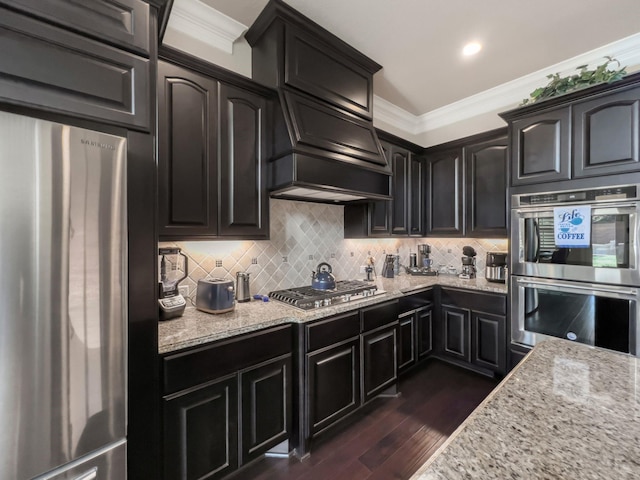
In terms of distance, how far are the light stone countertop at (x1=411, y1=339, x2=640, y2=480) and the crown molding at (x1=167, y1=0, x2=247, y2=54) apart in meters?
2.54

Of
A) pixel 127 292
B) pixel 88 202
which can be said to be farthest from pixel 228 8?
pixel 127 292

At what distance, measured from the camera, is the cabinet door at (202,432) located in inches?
50.8

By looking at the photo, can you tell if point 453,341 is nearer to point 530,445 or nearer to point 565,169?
point 565,169

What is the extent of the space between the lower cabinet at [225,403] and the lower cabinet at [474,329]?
1.91 metres

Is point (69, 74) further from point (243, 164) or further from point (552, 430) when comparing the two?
point (552, 430)

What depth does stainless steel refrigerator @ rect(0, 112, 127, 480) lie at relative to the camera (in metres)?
0.85

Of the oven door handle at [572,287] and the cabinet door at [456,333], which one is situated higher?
the oven door handle at [572,287]

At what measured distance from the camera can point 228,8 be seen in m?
1.86

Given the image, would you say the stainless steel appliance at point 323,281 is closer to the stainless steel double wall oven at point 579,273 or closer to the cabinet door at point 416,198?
the cabinet door at point 416,198

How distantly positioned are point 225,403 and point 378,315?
1242 millimetres

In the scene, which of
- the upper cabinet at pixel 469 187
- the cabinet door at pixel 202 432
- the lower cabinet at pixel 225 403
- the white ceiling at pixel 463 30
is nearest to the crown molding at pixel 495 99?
the white ceiling at pixel 463 30

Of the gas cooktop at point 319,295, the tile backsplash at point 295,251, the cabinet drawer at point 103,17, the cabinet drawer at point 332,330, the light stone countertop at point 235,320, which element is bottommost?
the cabinet drawer at point 332,330

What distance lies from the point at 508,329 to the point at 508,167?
4.68 feet

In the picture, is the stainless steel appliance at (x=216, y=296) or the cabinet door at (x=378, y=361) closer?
the stainless steel appliance at (x=216, y=296)
